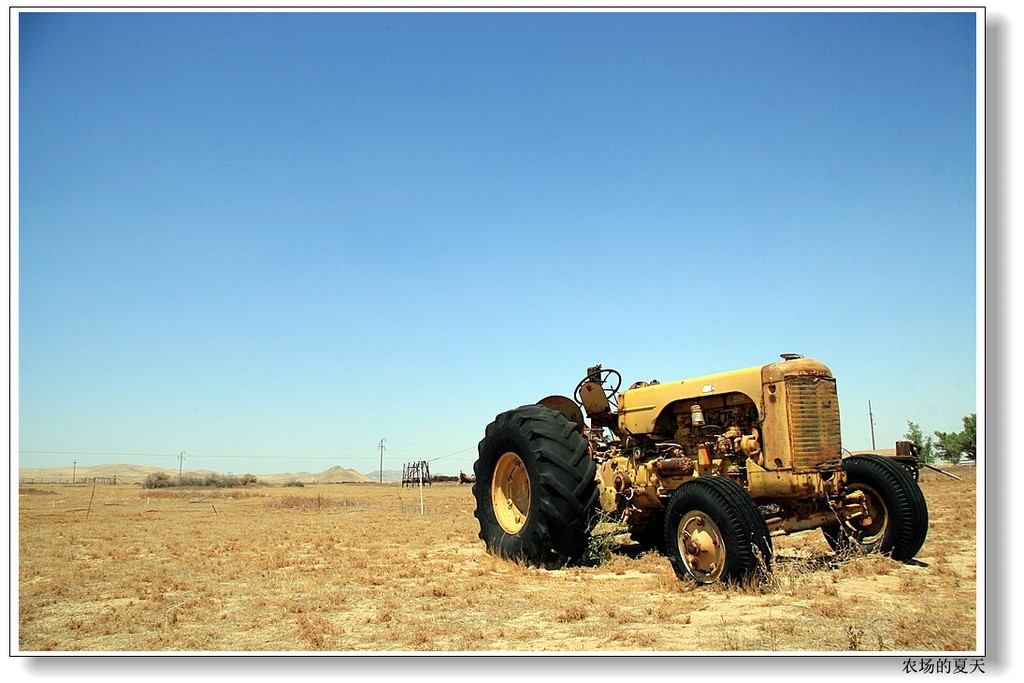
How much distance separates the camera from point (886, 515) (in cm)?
868

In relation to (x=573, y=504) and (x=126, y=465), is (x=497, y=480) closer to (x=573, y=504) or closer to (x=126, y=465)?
(x=573, y=504)

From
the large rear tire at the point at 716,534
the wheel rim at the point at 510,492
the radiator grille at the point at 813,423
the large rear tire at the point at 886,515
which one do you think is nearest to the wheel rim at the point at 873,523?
the large rear tire at the point at 886,515

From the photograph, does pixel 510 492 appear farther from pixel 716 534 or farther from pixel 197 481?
pixel 197 481

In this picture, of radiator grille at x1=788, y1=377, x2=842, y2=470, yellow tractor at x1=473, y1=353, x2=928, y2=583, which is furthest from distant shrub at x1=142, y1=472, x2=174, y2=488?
radiator grille at x1=788, y1=377, x2=842, y2=470

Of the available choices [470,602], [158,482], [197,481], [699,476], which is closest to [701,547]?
[699,476]

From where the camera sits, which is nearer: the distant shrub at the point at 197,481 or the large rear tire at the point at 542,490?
the large rear tire at the point at 542,490

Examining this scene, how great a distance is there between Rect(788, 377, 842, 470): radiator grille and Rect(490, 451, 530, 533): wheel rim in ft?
12.7

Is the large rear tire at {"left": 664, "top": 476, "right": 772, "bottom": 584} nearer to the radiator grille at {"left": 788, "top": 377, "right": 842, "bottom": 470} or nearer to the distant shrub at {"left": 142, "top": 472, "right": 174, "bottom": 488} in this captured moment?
the radiator grille at {"left": 788, "top": 377, "right": 842, "bottom": 470}

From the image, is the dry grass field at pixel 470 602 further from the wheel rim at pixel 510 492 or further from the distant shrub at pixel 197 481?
the distant shrub at pixel 197 481

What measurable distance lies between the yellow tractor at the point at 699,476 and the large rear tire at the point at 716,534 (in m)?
0.01

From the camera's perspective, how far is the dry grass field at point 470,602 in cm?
583

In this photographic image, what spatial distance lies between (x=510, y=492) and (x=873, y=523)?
470 centimetres
